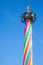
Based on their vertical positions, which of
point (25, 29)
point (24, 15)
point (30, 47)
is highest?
point (24, 15)

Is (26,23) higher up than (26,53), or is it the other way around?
(26,23)

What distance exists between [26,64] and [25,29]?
945cm

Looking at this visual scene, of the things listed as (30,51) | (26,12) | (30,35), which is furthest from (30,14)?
(30,51)

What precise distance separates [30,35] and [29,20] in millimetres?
4226

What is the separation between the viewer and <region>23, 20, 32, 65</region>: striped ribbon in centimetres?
5534

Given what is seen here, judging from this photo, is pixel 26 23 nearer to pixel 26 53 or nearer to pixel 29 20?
pixel 29 20

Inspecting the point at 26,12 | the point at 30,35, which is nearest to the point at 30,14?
the point at 26,12

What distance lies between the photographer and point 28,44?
56875 mm

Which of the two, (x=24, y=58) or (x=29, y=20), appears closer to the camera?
(x=24, y=58)

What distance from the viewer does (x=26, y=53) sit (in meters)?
56.0

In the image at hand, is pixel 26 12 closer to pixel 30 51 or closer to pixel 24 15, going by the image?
pixel 24 15

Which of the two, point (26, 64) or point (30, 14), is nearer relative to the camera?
point (26, 64)

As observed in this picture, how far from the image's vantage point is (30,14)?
2341 inches

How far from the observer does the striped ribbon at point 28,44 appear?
5534 centimetres
